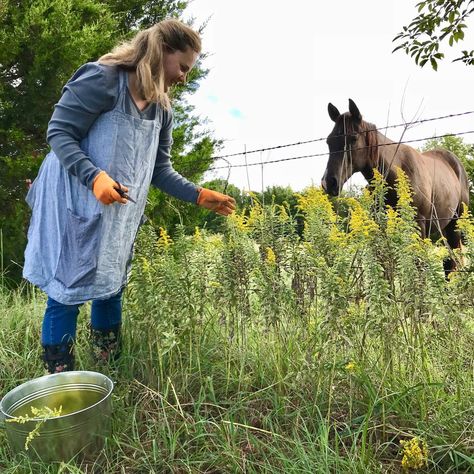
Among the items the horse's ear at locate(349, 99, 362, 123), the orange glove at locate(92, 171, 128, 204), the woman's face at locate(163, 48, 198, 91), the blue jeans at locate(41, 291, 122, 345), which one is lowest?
the blue jeans at locate(41, 291, 122, 345)

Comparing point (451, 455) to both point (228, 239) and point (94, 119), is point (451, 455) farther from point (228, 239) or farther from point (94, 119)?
point (94, 119)

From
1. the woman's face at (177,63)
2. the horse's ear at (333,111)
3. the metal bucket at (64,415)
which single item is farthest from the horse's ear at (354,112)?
the metal bucket at (64,415)

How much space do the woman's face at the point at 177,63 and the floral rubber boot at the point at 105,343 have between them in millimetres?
1319

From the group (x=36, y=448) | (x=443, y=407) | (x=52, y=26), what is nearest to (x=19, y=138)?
(x=52, y=26)

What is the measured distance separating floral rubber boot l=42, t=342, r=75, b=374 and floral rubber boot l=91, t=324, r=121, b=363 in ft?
0.87

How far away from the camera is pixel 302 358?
2037mm

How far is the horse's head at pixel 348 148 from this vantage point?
3897 mm

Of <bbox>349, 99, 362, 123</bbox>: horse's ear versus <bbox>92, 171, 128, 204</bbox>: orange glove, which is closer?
<bbox>92, 171, 128, 204</bbox>: orange glove

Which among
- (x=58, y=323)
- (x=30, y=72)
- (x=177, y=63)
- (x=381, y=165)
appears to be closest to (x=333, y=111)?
(x=381, y=165)

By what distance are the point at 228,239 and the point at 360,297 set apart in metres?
0.76

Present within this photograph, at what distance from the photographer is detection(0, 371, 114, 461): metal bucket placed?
173cm

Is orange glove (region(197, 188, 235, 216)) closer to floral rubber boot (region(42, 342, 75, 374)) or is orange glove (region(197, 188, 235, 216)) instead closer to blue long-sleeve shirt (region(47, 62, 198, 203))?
blue long-sleeve shirt (region(47, 62, 198, 203))

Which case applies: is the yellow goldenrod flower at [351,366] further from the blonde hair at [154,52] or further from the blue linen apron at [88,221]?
the blonde hair at [154,52]

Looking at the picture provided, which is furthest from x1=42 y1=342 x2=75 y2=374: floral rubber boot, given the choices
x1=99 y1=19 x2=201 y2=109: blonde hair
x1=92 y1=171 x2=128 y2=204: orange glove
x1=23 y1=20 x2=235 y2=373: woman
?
x1=99 y1=19 x2=201 y2=109: blonde hair
